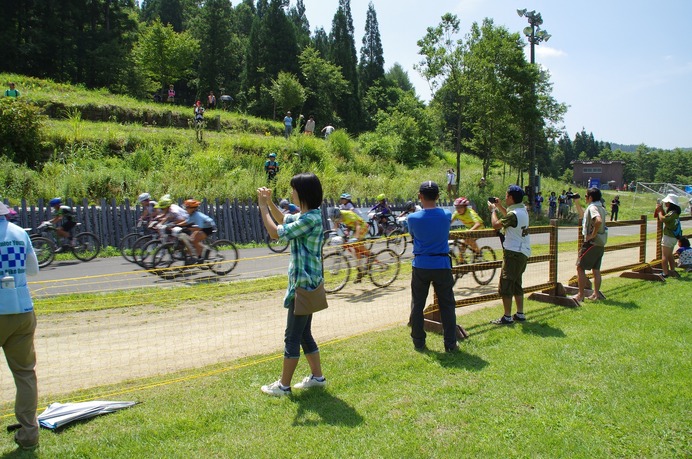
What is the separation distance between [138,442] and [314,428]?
4.44 feet

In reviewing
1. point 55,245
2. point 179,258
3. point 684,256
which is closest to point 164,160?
point 55,245

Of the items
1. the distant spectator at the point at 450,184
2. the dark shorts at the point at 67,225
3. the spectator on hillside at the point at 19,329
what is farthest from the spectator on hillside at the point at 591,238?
the distant spectator at the point at 450,184

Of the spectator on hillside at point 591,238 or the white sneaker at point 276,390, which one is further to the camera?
the spectator on hillside at point 591,238

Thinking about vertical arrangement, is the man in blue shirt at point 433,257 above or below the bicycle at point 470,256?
above

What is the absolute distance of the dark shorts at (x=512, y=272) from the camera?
7.01 meters

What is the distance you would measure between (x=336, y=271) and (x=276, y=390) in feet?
18.7

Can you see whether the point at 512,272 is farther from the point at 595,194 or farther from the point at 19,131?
the point at 19,131

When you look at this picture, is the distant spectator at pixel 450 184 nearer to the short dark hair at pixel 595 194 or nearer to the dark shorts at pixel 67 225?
the dark shorts at pixel 67 225

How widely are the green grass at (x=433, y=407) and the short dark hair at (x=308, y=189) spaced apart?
1.80 m

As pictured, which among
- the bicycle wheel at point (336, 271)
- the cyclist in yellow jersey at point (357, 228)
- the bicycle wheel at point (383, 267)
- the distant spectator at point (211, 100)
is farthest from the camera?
the distant spectator at point (211, 100)

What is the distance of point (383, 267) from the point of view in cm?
1097

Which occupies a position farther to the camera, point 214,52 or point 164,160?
point 214,52

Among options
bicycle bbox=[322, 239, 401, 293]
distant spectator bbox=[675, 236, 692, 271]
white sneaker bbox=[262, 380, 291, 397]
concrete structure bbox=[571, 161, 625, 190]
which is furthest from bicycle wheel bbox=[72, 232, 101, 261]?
concrete structure bbox=[571, 161, 625, 190]

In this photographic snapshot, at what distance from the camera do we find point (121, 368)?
5.86 meters
